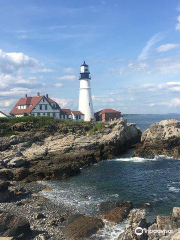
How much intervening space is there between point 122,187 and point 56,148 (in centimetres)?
1531

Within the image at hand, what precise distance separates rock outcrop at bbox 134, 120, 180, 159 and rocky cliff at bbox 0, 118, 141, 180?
4538 mm

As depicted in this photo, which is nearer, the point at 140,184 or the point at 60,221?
the point at 60,221

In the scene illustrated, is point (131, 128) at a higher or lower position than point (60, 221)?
higher

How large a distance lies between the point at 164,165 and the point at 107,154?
399 inches

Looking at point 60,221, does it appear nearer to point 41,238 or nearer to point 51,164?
point 41,238

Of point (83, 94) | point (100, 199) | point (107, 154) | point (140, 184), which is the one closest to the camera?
point (100, 199)

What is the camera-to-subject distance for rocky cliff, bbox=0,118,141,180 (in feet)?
100

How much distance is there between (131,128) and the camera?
52375mm

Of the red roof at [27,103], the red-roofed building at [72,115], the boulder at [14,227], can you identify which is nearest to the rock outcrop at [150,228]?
the boulder at [14,227]

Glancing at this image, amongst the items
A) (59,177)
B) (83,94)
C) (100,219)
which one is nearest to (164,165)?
(59,177)

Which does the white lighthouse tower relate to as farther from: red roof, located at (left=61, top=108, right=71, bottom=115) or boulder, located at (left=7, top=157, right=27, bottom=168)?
boulder, located at (left=7, top=157, right=27, bottom=168)

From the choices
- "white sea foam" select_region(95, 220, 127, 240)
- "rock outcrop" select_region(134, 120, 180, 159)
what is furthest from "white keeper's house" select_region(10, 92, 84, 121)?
"white sea foam" select_region(95, 220, 127, 240)

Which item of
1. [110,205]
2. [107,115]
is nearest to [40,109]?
[107,115]

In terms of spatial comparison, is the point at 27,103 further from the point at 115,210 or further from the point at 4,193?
the point at 115,210
